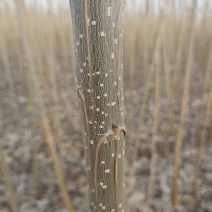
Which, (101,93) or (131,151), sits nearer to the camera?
(101,93)

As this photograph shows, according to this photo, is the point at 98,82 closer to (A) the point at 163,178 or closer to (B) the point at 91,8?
(B) the point at 91,8

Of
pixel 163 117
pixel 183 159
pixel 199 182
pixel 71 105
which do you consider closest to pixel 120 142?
pixel 199 182

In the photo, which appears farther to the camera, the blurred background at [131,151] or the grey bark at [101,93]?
the blurred background at [131,151]

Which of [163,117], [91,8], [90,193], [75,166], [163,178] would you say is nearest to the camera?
[91,8]

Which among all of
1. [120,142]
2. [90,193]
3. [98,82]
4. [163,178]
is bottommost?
[163,178]

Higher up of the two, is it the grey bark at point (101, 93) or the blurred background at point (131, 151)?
the grey bark at point (101, 93)

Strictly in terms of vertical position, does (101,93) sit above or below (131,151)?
above

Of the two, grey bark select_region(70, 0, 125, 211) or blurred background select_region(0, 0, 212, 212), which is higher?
grey bark select_region(70, 0, 125, 211)

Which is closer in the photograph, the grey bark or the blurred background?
the grey bark
